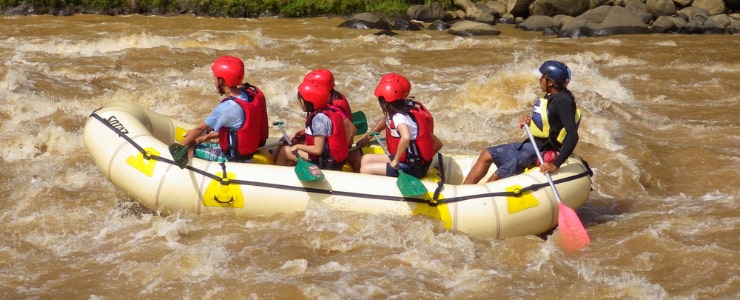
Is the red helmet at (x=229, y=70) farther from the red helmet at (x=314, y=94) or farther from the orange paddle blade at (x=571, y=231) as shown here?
the orange paddle blade at (x=571, y=231)

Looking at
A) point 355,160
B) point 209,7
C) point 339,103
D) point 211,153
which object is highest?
point 339,103

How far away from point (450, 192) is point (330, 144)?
91cm

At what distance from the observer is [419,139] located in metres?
5.77

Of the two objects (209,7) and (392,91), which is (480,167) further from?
(209,7)

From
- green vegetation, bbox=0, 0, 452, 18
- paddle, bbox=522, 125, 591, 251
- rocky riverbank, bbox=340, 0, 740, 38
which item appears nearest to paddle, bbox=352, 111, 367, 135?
paddle, bbox=522, 125, 591, 251

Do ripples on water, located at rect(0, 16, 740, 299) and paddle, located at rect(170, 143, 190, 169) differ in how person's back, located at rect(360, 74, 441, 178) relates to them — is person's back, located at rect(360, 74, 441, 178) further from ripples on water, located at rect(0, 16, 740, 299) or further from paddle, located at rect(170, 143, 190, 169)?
paddle, located at rect(170, 143, 190, 169)

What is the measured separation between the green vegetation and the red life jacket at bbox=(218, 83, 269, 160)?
41.8 ft

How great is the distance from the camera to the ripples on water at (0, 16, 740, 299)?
4988 mm

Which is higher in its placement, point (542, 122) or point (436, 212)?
point (542, 122)

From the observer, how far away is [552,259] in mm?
5379

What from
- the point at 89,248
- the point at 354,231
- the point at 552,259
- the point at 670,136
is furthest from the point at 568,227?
the point at 670,136

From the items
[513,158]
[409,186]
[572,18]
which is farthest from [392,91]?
[572,18]

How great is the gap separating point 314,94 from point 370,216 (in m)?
0.92

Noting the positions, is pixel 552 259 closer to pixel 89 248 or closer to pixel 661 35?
pixel 89 248
